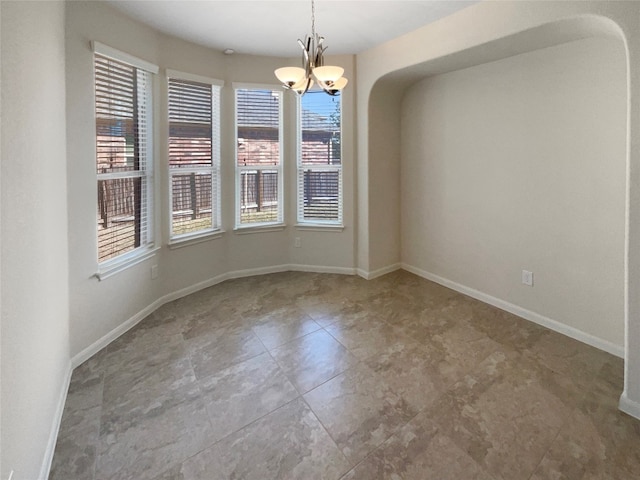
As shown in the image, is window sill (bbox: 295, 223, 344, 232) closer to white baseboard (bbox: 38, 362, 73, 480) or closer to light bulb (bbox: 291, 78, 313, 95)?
light bulb (bbox: 291, 78, 313, 95)

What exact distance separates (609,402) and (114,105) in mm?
4060

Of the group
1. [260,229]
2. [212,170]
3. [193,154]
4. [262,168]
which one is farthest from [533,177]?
[193,154]

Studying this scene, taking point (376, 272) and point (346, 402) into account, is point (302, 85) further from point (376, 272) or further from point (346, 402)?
point (376, 272)

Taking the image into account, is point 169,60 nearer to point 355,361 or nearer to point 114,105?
point 114,105

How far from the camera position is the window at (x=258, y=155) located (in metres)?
3.93

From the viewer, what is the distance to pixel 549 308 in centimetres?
289

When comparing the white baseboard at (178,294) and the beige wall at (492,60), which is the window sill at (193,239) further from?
the beige wall at (492,60)

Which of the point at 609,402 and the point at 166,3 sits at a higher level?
the point at 166,3

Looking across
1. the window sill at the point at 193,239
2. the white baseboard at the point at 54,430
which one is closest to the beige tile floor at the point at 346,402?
the white baseboard at the point at 54,430

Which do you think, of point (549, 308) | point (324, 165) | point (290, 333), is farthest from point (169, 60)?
point (549, 308)

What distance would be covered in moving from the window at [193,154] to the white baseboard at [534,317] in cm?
276

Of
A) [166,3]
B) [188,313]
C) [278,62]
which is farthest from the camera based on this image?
[278,62]

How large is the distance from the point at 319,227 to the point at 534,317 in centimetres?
248

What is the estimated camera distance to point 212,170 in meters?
3.75
